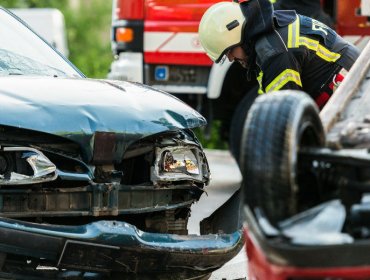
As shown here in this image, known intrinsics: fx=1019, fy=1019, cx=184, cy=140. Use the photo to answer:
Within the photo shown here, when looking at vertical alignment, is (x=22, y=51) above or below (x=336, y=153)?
below

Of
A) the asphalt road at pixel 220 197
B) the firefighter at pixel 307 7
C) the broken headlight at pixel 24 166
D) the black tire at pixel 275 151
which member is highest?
the black tire at pixel 275 151

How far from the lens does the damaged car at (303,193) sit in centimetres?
349

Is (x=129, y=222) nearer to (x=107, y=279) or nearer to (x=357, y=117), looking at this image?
(x=107, y=279)

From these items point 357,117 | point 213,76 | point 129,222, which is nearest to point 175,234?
point 129,222

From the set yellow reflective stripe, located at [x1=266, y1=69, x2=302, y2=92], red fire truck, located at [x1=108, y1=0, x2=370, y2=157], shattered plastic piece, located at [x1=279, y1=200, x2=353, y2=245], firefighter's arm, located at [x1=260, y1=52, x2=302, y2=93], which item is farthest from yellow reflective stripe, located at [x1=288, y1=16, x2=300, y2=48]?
red fire truck, located at [x1=108, y1=0, x2=370, y2=157]

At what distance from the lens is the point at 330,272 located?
11.5ft

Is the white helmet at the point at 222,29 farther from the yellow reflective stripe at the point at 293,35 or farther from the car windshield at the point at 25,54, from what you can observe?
the car windshield at the point at 25,54

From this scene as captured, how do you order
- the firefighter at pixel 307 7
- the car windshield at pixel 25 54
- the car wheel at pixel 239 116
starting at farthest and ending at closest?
the car wheel at pixel 239 116 → the firefighter at pixel 307 7 → the car windshield at pixel 25 54

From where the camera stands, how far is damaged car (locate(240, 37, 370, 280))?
11.5 ft

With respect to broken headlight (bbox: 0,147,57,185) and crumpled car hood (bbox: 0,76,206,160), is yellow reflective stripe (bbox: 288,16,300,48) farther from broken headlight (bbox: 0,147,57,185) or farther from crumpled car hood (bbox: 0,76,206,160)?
broken headlight (bbox: 0,147,57,185)

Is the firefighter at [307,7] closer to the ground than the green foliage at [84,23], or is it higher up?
higher up

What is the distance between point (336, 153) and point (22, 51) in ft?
9.06

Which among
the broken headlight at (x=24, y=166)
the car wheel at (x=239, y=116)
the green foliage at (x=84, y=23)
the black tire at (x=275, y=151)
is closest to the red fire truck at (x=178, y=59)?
the car wheel at (x=239, y=116)

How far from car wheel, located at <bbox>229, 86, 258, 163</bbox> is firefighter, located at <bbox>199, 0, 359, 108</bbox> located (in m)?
2.79
